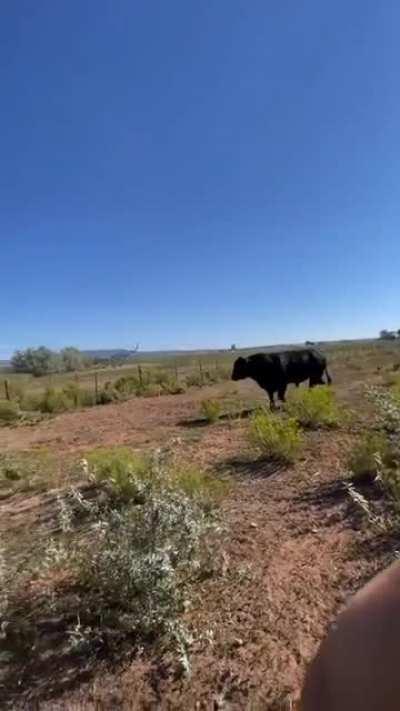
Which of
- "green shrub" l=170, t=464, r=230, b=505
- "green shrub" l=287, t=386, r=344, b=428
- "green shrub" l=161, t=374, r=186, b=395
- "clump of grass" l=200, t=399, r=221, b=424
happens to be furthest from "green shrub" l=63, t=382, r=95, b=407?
"green shrub" l=170, t=464, r=230, b=505

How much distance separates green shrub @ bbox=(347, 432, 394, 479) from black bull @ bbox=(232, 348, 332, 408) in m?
6.96

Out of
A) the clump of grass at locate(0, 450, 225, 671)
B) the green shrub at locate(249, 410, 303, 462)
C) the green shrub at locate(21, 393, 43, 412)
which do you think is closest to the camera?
the clump of grass at locate(0, 450, 225, 671)

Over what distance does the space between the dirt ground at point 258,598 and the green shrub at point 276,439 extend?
238mm

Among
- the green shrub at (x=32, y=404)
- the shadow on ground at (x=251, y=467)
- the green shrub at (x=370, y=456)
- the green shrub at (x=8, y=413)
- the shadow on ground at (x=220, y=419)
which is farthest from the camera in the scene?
the green shrub at (x=32, y=404)

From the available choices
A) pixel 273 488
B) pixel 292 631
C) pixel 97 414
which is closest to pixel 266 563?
pixel 292 631

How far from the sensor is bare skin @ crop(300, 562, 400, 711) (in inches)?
29.0

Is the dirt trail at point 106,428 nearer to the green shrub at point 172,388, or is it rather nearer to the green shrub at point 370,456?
the green shrub at point 172,388

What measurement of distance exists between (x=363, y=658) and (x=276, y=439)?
674 cm

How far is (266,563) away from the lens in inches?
171

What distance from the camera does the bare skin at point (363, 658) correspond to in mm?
736

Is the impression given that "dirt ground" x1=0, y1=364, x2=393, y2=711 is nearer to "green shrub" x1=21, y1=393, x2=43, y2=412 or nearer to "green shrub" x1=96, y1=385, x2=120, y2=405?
"green shrub" x1=21, y1=393, x2=43, y2=412

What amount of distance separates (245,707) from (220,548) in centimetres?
153

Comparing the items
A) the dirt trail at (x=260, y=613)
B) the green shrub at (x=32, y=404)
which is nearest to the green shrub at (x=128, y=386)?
the green shrub at (x=32, y=404)

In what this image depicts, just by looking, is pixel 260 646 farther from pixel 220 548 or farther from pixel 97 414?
pixel 97 414
